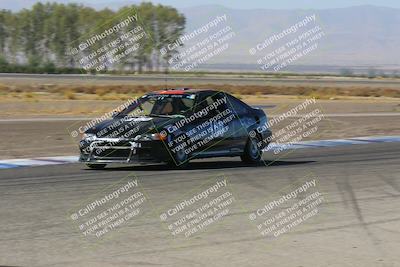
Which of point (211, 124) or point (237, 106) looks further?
point (237, 106)

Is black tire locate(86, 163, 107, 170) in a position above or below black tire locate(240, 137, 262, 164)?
above

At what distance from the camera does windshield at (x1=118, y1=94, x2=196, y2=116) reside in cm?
1361

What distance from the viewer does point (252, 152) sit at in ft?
48.5

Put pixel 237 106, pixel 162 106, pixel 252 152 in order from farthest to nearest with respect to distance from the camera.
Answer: pixel 252 152 < pixel 237 106 < pixel 162 106

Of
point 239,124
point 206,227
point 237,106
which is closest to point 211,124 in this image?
point 239,124

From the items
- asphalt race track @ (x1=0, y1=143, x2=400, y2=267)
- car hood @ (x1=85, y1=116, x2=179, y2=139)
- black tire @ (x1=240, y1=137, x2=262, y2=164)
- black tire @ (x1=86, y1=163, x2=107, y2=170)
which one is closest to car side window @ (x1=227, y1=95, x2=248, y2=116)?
black tire @ (x1=240, y1=137, x2=262, y2=164)

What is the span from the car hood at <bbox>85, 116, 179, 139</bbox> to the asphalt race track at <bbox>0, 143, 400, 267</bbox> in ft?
2.08

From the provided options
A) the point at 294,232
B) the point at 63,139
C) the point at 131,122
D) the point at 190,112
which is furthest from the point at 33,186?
the point at 63,139

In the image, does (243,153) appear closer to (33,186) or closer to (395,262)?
(33,186)

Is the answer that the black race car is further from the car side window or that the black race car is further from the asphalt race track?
the asphalt race track

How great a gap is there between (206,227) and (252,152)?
6.69m

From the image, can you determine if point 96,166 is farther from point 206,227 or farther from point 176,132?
point 206,227

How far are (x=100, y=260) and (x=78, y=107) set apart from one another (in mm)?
27611

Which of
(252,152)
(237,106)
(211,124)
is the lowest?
(252,152)
